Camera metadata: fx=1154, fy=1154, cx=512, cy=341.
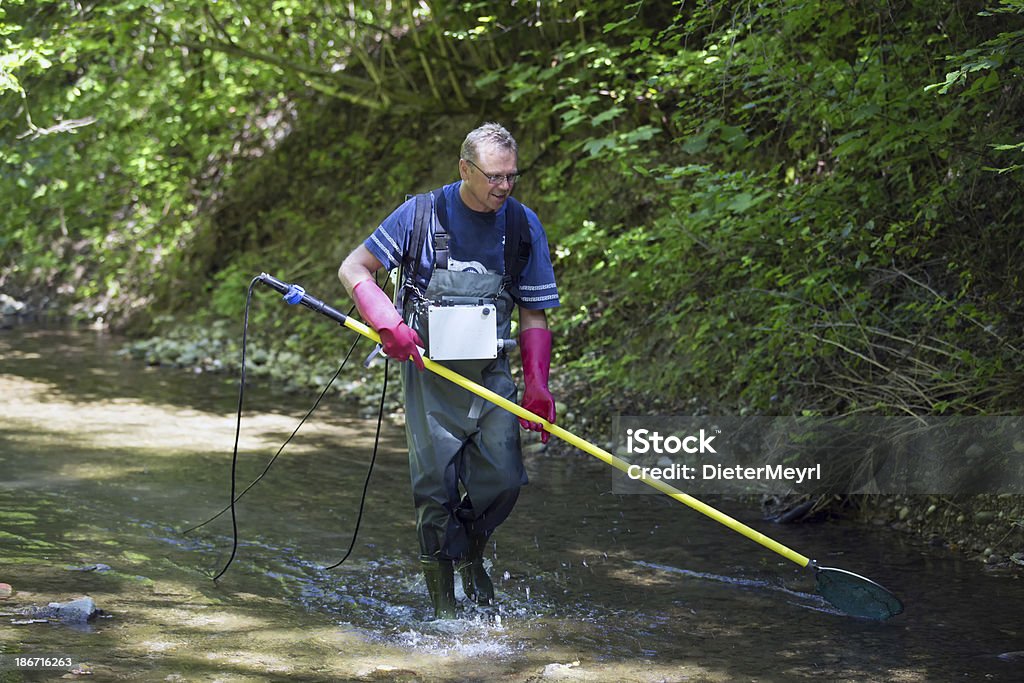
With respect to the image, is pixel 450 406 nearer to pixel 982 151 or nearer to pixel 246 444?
pixel 982 151

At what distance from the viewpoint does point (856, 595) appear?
14.6 ft

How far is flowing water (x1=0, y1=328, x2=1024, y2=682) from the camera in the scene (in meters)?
3.89

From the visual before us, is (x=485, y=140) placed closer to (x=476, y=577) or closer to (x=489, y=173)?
(x=489, y=173)

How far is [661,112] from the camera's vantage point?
9555 millimetres

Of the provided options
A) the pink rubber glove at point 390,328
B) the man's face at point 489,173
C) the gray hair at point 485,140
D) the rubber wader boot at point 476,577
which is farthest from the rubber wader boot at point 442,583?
the gray hair at point 485,140

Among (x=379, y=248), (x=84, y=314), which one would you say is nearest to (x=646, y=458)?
(x=379, y=248)

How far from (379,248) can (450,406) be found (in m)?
0.65

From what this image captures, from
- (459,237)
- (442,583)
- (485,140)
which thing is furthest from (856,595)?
(485,140)

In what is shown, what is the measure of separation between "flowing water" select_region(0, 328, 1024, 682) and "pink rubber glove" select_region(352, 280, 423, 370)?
3.41ft

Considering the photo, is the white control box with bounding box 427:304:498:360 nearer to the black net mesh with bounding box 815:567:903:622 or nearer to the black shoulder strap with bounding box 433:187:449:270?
the black shoulder strap with bounding box 433:187:449:270

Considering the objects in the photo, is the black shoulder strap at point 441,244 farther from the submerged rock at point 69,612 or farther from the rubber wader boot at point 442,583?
the submerged rock at point 69,612

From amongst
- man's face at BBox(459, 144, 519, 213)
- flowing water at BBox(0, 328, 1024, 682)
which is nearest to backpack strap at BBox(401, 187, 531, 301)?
man's face at BBox(459, 144, 519, 213)

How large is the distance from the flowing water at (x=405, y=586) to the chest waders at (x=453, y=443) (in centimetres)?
30

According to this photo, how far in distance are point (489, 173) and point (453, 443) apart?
3.32ft
